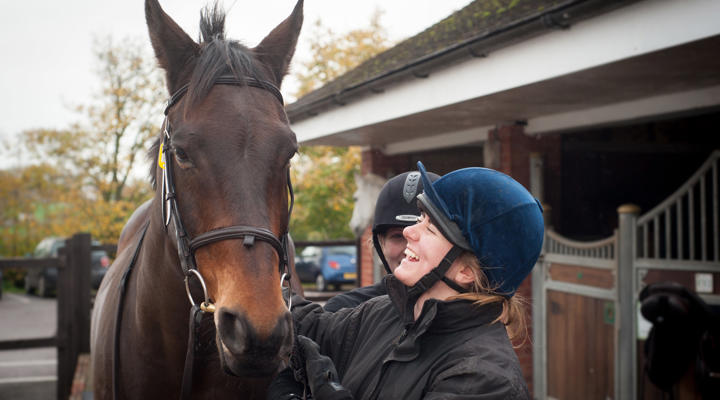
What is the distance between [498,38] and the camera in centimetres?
355

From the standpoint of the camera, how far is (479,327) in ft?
4.32

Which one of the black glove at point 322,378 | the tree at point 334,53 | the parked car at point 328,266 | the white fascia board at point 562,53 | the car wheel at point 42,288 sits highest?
the tree at point 334,53

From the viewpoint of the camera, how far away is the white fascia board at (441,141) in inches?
233

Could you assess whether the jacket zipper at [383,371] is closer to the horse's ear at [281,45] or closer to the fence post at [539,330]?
the horse's ear at [281,45]

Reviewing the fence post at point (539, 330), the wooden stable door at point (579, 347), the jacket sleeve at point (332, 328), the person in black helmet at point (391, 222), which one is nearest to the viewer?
the jacket sleeve at point (332, 328)

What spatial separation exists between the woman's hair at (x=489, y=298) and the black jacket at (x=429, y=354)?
21 mm

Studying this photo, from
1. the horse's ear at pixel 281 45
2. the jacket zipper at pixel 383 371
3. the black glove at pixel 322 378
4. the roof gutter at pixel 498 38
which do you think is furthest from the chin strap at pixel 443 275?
the roof gutter at pixel 498 38

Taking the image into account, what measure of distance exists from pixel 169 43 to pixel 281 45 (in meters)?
0.42

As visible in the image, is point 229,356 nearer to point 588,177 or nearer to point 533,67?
point 533,67

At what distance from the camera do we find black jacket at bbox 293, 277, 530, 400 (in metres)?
1.17

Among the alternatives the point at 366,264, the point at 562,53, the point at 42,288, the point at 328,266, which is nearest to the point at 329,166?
the point at 328,266

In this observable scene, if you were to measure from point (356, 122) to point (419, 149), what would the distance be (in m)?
1.65

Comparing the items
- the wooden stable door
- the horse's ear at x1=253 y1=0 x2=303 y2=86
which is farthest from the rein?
the wooden stable door

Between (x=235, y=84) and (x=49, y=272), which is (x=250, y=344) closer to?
(x=235, y=84)
